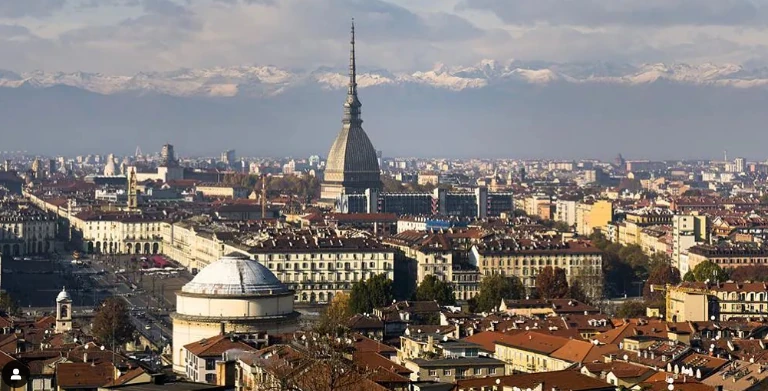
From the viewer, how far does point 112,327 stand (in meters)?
50.7

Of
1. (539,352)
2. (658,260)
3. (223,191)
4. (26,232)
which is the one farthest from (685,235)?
(223,191)

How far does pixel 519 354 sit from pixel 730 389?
26.2 ft

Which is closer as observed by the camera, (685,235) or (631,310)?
(631,310)

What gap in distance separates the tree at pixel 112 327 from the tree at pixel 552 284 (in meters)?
17.4

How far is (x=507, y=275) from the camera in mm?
76062

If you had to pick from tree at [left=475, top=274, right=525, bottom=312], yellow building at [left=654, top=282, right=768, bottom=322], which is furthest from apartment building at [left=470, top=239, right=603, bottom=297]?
yellow building at [left=654, top=282, right=768, bottom=322]

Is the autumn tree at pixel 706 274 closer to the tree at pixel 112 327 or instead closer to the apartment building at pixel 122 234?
the tree at pixel 112 327

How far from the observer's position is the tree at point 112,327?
5000 cm

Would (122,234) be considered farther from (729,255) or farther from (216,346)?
(216,346)

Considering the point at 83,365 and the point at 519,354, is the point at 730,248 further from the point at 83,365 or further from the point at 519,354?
the point at 83,365

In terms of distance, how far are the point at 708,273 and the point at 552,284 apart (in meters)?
5.38

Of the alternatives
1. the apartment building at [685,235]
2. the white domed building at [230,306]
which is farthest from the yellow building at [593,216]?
the white domed building at [230,306]

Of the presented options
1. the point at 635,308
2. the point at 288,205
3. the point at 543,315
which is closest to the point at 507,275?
the point at 635,308

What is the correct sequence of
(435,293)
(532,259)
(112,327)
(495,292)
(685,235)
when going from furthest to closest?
(685,235) < (532,259) < (495,292) < (435,293) < (112,327)
